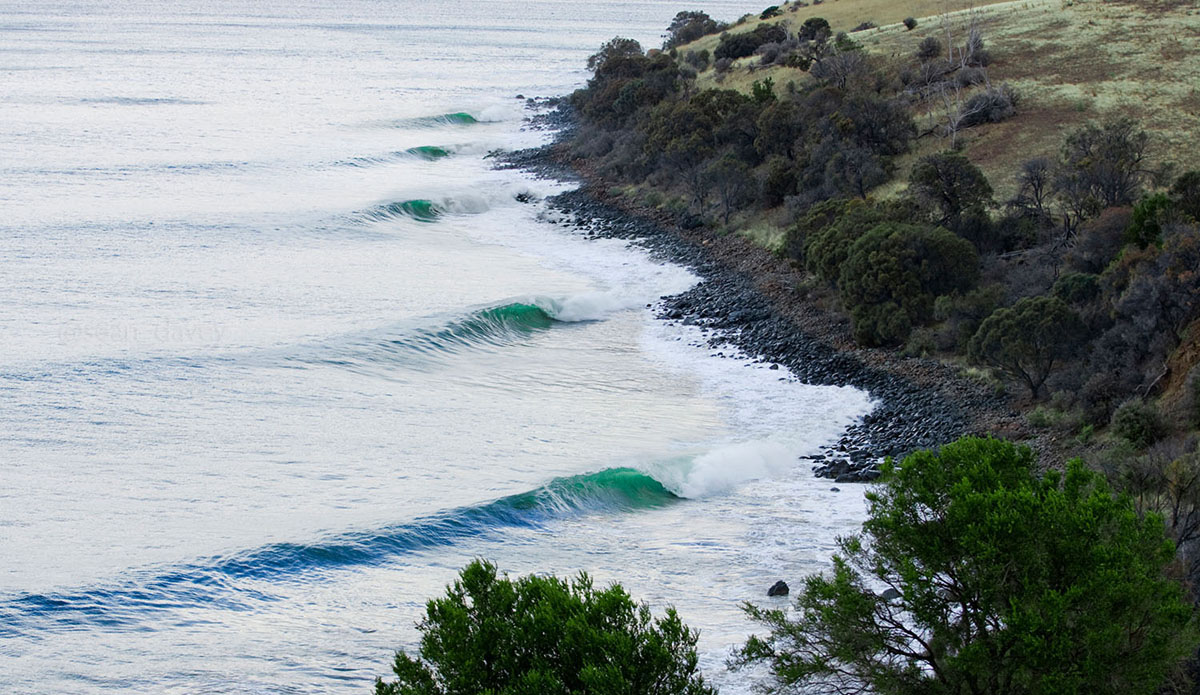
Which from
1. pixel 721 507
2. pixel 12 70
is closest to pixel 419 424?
pixel 721 507

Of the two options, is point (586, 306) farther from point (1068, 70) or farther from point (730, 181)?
point (1068, 70)

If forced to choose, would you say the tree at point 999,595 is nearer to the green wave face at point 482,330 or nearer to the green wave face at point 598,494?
the green wave face at point 598,494

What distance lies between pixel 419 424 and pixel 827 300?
43.0 feet

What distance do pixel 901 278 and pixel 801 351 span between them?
3.45m

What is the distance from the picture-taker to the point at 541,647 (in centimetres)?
1223

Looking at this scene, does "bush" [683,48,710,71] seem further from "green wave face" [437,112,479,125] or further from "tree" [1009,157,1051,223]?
"tree" [1009,157,1051,223]

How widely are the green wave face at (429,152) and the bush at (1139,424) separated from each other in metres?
49.4

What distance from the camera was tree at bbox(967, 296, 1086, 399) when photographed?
25.8 metres

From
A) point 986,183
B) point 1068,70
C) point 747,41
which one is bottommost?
point 986,183

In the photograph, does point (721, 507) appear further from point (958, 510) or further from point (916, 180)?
point (916, 180)

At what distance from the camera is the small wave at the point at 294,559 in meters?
19.9

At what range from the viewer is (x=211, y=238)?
47.2 m

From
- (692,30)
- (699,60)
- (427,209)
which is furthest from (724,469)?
(692,30)

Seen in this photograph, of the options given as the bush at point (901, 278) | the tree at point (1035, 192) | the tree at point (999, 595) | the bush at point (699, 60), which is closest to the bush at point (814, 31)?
the bush at point (699, 60)
